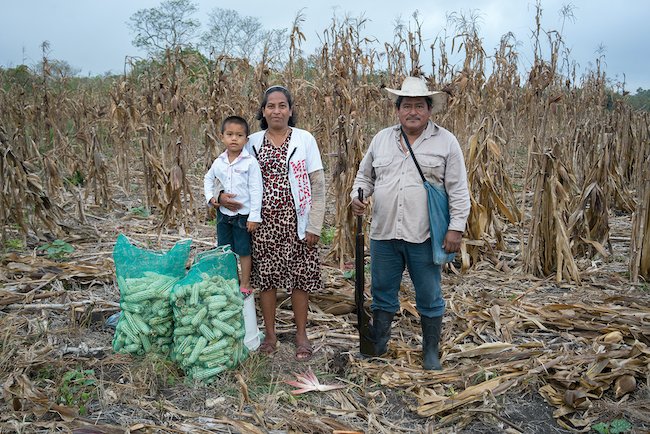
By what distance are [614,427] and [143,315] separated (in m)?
2.43

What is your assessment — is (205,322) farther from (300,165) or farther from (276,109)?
(276,109)

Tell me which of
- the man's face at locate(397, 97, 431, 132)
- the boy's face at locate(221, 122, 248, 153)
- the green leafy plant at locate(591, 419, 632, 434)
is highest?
the man's face at locate(397, 97, 431, 132)

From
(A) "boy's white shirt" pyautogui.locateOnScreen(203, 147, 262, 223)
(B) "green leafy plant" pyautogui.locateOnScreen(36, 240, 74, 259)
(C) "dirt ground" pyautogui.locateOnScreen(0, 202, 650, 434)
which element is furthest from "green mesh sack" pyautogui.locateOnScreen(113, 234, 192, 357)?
(B) "green leafy plant" pyautogui.locateOnScreen(36, 240, 74, 259)

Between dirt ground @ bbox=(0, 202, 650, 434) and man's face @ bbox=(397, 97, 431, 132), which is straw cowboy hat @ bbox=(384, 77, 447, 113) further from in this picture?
dirt ground @ bbox=(0, 202, 650, 434)

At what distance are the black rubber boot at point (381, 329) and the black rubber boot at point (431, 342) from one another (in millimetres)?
239

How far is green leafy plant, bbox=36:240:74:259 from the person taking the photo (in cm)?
482

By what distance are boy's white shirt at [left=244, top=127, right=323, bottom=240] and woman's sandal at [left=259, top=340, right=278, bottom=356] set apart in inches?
27.8

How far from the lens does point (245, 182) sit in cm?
305

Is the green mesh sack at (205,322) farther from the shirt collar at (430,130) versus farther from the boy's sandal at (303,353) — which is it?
the shirt collar at (430,130)

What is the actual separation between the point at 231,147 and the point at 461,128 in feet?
14.5

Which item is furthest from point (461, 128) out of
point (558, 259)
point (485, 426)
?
point (485, 426)

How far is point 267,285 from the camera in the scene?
10.3ft

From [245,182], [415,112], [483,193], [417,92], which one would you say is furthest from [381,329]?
[483,193]

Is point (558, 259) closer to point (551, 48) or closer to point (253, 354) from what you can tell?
point (551, 48)
